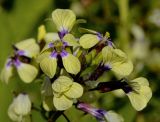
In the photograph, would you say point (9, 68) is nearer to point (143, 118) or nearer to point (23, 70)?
point (23, 70)

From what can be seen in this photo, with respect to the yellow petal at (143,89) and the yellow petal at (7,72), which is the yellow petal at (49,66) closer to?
the yellow petal at (143,89)

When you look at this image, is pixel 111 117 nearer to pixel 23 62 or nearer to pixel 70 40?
pixel 70 40

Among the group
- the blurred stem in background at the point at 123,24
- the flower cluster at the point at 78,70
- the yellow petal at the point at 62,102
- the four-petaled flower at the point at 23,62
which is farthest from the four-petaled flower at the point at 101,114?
the blurred stem in background at the point at 123,24

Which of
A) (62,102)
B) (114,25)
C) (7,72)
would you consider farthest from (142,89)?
(114,25)

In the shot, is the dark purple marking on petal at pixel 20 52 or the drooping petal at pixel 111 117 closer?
the drooping petal at pixel 111 117

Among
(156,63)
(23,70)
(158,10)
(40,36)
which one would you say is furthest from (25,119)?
(158,10)

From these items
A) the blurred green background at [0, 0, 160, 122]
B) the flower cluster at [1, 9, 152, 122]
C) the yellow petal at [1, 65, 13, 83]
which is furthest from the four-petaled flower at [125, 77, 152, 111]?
the blurred green background at [0, 0, 160, 122]
